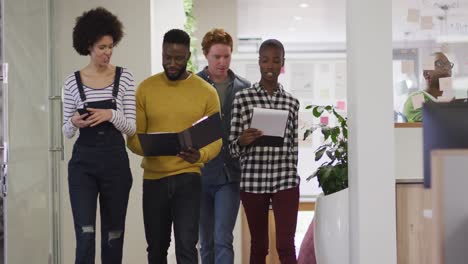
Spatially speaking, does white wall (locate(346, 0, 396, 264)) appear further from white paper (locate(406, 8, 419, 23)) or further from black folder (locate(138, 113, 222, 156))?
white paper (locate(406, 8, 419, 23))

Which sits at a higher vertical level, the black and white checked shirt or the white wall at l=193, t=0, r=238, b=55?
the white wall at l=193, t=0, r=238, b=55

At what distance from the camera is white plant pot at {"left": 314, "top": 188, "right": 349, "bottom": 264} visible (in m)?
3.36

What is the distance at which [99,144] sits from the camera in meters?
2.98

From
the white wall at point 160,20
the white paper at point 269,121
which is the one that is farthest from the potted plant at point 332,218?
the white wall at point 160,20

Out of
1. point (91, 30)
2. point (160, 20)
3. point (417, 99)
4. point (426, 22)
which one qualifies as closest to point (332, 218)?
point (417, 99)

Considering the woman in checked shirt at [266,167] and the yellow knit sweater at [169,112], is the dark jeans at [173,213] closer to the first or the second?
the yellow knit sweater at [169,112]

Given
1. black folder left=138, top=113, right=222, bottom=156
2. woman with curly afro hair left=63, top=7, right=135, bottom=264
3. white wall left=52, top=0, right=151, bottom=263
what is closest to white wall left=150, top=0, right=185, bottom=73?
white wall left=52, top=0, right=151, bottom=263

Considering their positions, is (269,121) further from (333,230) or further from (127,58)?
(127,58)

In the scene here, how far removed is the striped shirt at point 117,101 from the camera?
9.91 ft

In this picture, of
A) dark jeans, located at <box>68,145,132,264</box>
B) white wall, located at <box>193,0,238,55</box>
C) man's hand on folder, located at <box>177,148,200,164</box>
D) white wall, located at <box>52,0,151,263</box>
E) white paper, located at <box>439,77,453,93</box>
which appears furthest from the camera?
white wall, located at <box>193,0,238,55</box>

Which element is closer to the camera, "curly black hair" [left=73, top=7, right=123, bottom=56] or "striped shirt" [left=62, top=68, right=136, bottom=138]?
"striped shirt" [left=62, top=68, right=136, bottom=138]

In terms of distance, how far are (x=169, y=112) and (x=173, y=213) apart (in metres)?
0.47

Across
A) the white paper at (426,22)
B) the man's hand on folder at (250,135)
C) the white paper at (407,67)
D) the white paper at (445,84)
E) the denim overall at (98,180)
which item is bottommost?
the denim overall at (98,180)

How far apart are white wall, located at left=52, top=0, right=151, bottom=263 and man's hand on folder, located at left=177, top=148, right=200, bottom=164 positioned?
1423 mm
